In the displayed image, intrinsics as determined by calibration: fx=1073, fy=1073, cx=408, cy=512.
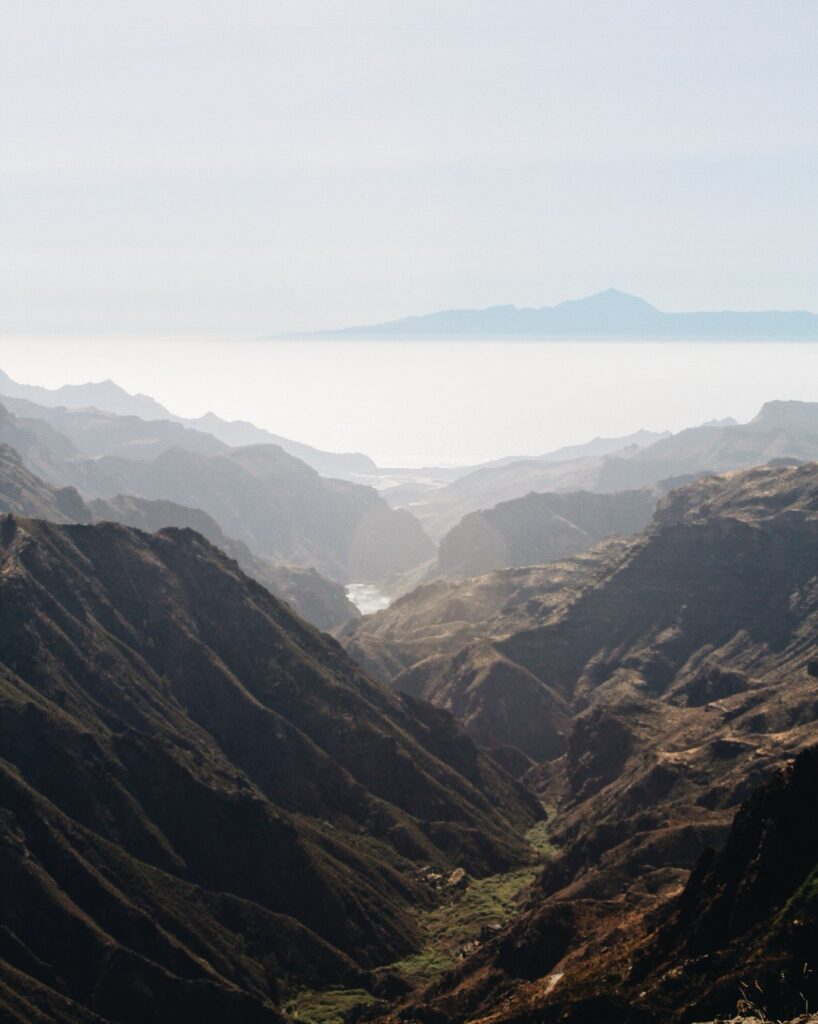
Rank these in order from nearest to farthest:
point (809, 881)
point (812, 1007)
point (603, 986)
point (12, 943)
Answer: point (812, 1007) < point (809, 881) < point (603, 986) < point (12, 943)

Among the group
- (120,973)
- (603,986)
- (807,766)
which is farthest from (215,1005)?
(807,766)

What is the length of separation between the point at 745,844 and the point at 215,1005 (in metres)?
105

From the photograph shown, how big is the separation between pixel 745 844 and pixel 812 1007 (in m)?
41.9

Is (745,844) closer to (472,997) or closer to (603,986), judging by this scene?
(603,986)

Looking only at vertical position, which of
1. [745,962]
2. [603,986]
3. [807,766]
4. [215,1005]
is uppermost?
[807,766]

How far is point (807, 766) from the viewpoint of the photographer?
152m

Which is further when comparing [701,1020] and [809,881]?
[809,881]

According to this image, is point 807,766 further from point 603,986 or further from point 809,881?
point 603,986

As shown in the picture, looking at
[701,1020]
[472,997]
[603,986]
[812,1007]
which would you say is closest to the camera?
[812,1007]

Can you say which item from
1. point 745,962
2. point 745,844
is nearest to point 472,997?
point 745,844

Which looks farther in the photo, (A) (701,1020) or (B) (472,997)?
(B) (472,997)

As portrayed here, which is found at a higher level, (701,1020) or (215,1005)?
(701,1020)

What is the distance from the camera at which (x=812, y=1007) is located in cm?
11275

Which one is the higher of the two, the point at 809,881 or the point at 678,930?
the point at 809,881
